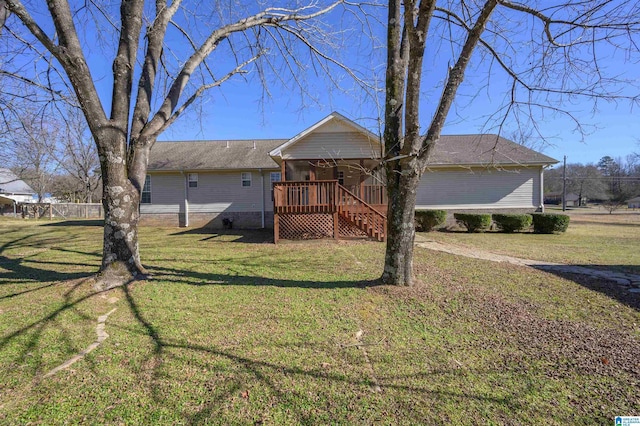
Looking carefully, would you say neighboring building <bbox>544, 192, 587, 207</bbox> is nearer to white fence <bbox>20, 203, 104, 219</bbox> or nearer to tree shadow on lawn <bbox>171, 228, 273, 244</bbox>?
tree shadow on lawn <bbox>171, 228, 273, 244</bbox>

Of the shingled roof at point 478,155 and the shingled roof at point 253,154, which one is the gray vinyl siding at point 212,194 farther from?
the shingled roof at point 478,155

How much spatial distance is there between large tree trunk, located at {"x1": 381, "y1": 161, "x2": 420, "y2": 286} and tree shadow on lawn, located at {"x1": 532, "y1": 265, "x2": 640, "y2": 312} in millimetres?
3107

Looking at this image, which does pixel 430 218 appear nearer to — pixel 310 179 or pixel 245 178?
pixel 310 179

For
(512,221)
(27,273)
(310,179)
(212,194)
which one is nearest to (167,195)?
(212,194)

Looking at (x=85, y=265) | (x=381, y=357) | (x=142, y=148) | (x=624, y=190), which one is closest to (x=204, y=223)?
(x=85, y=265)

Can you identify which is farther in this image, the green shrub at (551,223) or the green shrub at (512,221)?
the green shrub at (512,221)

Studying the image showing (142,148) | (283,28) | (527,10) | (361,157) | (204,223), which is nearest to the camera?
(527,10)

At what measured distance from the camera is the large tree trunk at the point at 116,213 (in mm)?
4793

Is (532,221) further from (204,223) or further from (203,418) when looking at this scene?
(204,223)

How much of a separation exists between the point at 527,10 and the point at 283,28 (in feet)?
16.2

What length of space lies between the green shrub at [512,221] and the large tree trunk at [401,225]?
10.4 m

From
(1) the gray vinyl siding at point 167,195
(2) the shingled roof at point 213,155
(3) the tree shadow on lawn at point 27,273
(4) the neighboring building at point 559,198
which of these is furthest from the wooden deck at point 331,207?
(4) the neighboring building at point 559,198

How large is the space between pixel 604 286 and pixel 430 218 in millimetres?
8411

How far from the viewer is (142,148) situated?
17.0 feet
